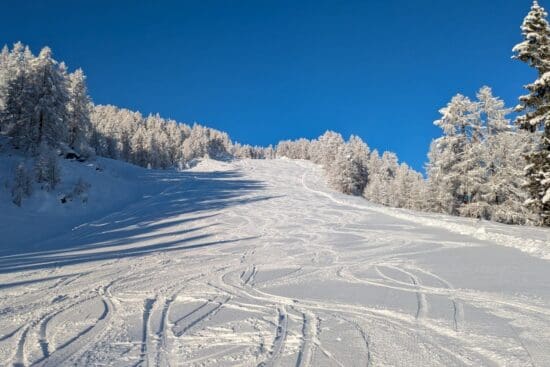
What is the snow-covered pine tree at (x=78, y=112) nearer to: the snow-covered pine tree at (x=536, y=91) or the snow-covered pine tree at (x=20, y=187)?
the snow-covered pine tree at (x=20, y=187)

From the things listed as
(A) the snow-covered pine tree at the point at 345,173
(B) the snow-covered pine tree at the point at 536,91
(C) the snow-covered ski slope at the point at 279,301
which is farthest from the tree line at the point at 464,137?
(A) the snow-covered pine tree at the point at 345,173

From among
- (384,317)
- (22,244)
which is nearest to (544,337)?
(384,317)

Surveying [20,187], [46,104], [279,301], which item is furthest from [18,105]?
[279,301]

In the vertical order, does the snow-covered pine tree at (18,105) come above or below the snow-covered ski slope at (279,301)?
above

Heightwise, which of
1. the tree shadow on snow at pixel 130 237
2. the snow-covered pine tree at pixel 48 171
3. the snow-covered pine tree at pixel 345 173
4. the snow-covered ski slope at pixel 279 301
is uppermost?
the snow-covered pine tree at pixel 345 173

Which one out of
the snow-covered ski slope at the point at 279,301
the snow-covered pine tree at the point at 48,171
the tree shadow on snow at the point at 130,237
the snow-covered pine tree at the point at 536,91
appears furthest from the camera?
the snow-covered pine tree at the point at 48,171

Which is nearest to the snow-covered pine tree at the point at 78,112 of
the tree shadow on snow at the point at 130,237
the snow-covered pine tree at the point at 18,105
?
the snow-covered pine tree at the point at 18,105

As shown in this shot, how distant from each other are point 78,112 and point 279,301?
156ft

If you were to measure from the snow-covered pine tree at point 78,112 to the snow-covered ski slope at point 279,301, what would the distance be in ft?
113

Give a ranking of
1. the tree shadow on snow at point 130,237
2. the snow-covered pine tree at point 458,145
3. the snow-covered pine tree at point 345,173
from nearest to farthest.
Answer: the tree shadow on snow at point 130,237, the snow-covered pine tree at point 458,145, the snow-covered pine tree at point 345,173

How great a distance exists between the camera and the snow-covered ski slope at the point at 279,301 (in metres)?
4.53

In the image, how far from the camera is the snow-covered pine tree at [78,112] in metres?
44.0

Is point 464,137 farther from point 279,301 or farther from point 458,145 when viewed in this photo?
point 279,301

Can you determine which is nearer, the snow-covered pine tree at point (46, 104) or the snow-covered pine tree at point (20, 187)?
the snow-covered pine tree at point (20, 187)
